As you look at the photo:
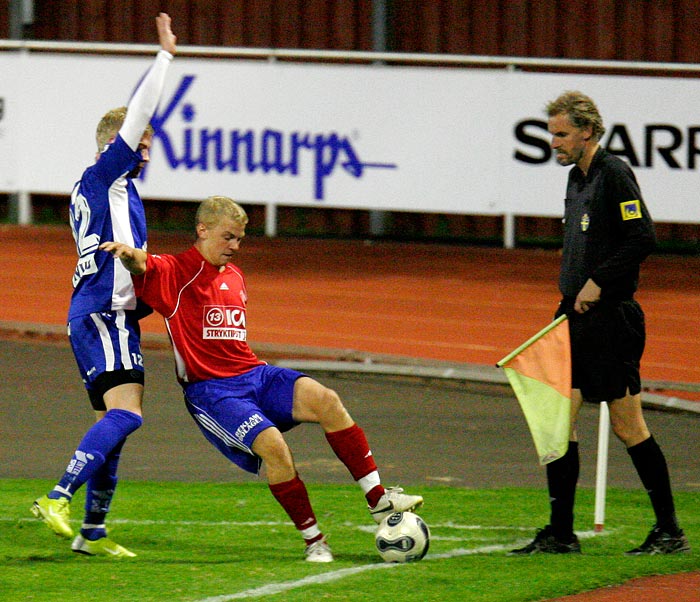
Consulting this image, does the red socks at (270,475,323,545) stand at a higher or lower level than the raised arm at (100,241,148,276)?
lower

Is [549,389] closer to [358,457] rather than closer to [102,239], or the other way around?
[358,457]

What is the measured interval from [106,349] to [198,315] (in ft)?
1.33

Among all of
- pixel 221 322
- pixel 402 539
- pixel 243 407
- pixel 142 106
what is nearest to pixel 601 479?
pixel 402 539

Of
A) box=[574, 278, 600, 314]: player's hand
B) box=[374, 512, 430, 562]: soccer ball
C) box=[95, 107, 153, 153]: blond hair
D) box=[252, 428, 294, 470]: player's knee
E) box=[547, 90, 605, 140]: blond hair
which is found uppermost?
box=[547, 90, 605, 140]: blond hair

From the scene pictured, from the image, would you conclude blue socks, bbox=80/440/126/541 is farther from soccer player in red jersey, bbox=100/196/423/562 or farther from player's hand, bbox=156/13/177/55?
player's hand, bbox=156/13/177/55

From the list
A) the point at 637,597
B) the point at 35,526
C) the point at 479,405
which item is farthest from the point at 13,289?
the point at 637,597

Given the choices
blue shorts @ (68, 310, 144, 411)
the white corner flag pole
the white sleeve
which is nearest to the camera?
the white sleeve

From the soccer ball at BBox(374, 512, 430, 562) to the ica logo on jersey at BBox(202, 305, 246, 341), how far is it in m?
1.02

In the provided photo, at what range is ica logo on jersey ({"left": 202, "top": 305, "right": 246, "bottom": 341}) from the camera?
634cm

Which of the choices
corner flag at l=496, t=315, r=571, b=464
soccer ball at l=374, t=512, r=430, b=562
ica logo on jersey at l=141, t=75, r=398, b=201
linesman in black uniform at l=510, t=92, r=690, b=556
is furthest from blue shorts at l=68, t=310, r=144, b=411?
ica logo on jersey at l=141, t=75, r=398, b=201

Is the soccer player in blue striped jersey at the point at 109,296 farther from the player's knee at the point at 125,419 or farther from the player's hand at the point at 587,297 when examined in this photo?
the player's hand at the point at 587,297

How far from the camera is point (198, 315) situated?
633 cm

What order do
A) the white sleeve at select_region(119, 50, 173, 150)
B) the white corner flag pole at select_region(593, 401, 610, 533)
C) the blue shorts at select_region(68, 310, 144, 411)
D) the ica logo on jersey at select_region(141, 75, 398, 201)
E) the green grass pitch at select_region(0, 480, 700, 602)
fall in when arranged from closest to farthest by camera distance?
the green grass pitch at select_region(0, 480, 700, 602), the white sleeve at select_region(119, 50, 173, 150), the blue shorts at select_region(68, 310, 144, 411), the white corner flag pole at select_region(593, 401, 610, 533), the ica logo on jersey at select_region(141, 75, 398, 201)

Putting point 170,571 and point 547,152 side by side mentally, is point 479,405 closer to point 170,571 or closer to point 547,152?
point 170,571
